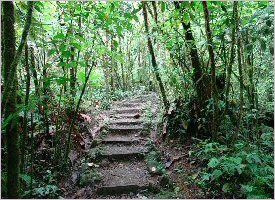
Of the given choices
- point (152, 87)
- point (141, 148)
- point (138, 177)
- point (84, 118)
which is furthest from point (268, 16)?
point (152, 87)

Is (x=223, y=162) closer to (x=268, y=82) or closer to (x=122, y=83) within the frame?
(x=268, y=82)

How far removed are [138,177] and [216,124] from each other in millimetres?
1891

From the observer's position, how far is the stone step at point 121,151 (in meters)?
6.64

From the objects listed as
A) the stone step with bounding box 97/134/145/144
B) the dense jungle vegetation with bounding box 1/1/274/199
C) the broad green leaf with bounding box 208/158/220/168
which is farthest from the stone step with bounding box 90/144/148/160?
the broad green leaf with bounding box 208/158/220/168

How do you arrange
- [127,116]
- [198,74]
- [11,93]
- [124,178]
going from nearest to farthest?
[11,93] < [124,178] < [198,74] < [127,116]

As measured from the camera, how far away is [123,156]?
6645mm

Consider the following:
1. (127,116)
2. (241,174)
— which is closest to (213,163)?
(241,174)

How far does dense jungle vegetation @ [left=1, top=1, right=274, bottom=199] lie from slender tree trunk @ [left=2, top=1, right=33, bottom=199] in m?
0.01

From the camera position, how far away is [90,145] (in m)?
7.29

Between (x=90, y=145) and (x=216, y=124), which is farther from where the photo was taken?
(x=90, y=145)

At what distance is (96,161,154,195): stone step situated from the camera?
5332 millimetres

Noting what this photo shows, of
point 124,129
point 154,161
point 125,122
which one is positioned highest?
point 125,122

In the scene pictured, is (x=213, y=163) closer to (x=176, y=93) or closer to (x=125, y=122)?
(x=176, y=93)

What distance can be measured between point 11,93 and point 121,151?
3894 millimetres
